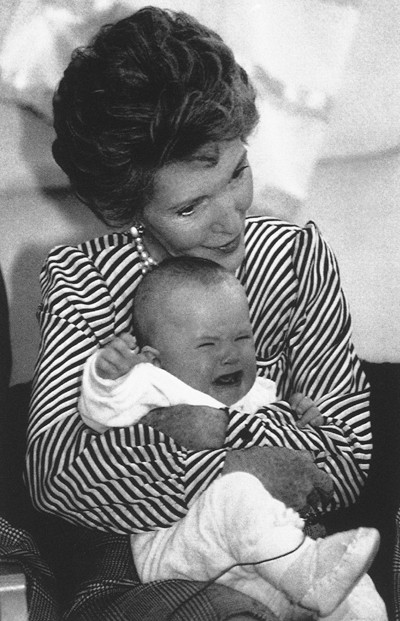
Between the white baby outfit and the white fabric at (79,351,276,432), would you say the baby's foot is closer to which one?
the white baby outfit

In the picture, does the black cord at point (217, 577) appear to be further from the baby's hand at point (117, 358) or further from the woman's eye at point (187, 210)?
the woman's eye at point (187, 210)

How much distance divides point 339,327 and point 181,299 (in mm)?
228

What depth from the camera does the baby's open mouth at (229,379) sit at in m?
1.07

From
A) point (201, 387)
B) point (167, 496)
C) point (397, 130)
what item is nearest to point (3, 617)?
point (167, 496)

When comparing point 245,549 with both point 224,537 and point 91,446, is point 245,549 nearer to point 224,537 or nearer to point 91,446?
point 224,537

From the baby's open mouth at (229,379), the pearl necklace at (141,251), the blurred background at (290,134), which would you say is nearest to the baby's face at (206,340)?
the baby's open mouth at (229,379)

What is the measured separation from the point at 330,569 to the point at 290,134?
0.69m

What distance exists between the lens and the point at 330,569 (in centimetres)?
88

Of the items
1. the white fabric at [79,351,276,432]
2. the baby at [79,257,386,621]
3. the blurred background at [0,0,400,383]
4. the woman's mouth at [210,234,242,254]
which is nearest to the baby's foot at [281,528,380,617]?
the baby at [79,257,386,621]

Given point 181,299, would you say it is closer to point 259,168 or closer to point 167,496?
point 167,496

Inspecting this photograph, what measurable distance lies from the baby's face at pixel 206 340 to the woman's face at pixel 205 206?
7 cm

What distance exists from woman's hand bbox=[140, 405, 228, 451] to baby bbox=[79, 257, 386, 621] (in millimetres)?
16

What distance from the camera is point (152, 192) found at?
1121 mm

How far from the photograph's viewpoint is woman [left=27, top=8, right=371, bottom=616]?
3.35ft
